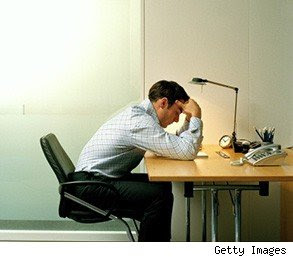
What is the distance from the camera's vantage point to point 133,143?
123 inches

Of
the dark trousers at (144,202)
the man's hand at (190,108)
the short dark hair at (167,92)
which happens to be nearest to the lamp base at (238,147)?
the man's hand at (190,108)

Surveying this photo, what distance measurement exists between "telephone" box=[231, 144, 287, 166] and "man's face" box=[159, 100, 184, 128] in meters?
0.51

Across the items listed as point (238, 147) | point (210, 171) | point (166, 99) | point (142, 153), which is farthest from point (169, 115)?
point (210, 171)

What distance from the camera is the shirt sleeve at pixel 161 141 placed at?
3057mm

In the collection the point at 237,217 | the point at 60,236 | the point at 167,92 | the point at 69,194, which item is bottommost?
the point at 60,236

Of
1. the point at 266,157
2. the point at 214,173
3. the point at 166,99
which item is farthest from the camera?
the point at 166,99

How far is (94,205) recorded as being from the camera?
310 cm

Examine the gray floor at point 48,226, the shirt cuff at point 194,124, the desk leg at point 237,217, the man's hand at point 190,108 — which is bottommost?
the gray floor at point 48,226

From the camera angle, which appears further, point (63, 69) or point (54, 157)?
point (63, 69)

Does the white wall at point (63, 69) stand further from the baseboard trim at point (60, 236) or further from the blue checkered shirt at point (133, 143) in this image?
the blue checkered shirt at point (133, 143)

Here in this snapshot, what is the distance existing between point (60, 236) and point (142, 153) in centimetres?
119

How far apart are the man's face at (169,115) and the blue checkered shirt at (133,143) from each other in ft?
0.19

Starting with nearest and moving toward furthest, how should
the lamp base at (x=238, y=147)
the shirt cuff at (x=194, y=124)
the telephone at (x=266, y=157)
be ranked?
the telephone at (x=266, y=157)
the shirt cuff at (x=194, y=124)
the lamp base at (x=238, y=147)

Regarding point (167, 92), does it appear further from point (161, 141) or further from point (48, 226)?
point (48, 226)
